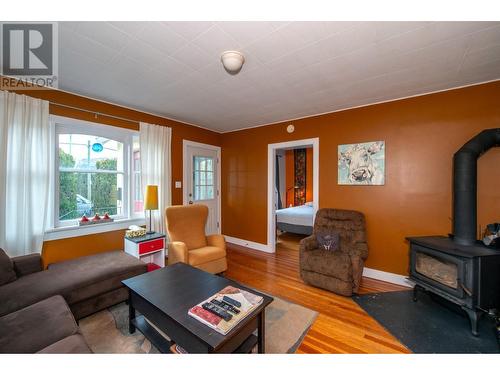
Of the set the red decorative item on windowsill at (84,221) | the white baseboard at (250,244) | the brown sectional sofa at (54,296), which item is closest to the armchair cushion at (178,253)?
the brown sectional sofa at (54,296)

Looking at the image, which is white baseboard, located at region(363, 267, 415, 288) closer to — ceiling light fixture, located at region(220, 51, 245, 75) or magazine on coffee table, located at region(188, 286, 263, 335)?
magazine on coffee table, located at region(188, 286, 263, 335)

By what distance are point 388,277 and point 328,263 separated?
3.56 feet

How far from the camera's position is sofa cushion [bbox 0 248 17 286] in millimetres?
1786

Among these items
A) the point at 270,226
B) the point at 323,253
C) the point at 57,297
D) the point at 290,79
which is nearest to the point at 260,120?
the point at 290,79

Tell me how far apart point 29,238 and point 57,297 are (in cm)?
119

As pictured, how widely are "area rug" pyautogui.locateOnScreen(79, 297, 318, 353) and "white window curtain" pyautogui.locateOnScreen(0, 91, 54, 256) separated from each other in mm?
1212

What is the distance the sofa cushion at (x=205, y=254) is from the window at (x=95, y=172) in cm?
133

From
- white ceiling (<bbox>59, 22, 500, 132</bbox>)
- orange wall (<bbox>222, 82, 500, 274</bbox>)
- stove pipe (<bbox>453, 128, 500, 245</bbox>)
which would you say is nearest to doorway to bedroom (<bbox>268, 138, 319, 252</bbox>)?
orange wall (<bbox>222, 82, 500, 274</bbox>)

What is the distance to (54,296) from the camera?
1602 mm

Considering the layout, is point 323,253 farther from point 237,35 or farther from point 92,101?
point 92,101

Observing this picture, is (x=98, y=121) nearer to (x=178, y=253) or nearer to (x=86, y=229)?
(x=86, y=229)

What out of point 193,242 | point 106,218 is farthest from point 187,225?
point 106,218
